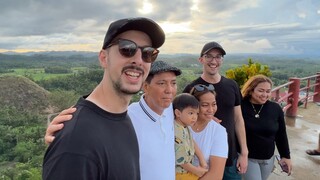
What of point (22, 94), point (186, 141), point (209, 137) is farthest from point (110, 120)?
point (22, 94)

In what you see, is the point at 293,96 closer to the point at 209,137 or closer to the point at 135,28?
the point at 209,137

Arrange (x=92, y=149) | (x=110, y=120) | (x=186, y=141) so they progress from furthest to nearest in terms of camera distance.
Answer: (x=186, y=141), (x=110, y=120), (x=92, y=149)

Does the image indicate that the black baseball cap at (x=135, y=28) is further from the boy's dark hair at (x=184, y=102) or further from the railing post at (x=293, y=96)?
the railing post at (x=293, y=96)

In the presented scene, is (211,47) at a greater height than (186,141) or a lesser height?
greater

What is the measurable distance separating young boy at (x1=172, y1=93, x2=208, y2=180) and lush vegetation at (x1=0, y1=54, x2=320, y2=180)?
27.3 metres

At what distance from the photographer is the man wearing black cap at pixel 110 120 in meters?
0.83

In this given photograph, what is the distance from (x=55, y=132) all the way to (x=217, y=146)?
1.09 metres

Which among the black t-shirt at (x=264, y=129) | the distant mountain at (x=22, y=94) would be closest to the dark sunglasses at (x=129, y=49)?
the black t-shirt at (x=264, y=129)

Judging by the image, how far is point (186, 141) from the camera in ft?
5.29

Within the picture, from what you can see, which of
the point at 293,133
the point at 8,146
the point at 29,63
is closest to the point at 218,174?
the point at 293,133

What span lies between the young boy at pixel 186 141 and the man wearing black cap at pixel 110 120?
52 centimetres

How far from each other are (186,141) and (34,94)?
6324cm

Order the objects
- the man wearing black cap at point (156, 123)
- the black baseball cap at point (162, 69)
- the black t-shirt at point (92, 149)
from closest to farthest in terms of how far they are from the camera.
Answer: the black t-shirt at point (92, 149) < the man wearing black cap at point (156, 123) < the black baseball cap at point (162, 69)

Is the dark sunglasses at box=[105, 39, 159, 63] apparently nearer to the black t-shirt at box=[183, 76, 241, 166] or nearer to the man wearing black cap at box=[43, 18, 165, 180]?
the man wearing black cap at box=[43, 18, 165, 180]
